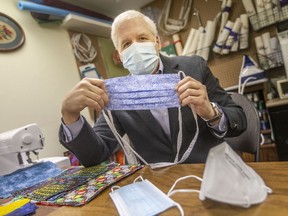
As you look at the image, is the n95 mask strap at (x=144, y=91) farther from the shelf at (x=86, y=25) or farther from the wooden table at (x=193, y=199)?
the shelf at (x=86, y=25)

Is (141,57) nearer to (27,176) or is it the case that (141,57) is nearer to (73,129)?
(73,129)

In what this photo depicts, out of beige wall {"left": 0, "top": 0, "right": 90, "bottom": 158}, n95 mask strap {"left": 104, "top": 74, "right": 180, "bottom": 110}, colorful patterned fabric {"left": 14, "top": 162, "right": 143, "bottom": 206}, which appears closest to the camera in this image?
colorful patterned fabric {"left": 14, "top": 162, "right": 143, "bottom": 206}

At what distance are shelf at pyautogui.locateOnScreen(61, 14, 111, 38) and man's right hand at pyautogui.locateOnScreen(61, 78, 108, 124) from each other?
1.95 metres

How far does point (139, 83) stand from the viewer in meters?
0.80

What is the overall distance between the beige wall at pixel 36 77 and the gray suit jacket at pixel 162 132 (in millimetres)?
1254

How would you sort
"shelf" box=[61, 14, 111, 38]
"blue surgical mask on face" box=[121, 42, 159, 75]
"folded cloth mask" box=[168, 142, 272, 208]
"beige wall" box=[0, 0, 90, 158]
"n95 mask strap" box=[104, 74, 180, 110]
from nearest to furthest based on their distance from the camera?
1. "folded cloth mask" box=[168, 142, 272, 208]
2. "n95 mask strap" box=[104, 74, 180, 110]
3. "blue surgical mask on face" box=[121, 42, 159, 75]
4. "beige wall" box=[0, 0, 90, 158]
5. "shelf" box=[61, 14, 111, 38]

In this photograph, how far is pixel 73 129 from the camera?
2.91 feet

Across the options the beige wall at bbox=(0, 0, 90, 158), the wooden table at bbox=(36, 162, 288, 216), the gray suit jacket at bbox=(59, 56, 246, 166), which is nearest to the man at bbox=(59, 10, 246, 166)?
the gray suit jacket at bbox=(59, 56, 246, 166)

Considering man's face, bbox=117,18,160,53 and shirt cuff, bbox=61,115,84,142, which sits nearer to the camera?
shirt cuff, bbox=61,115,84,142

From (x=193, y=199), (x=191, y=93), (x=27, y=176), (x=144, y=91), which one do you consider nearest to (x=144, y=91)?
(x=144, y=91)

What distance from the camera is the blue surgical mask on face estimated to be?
3.47ft

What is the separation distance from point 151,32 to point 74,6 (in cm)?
193

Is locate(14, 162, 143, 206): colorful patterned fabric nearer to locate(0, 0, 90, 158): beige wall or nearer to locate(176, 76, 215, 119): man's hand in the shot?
locate(176, 76, 215, 119): man's hand

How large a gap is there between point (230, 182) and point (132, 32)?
0.86 metres
